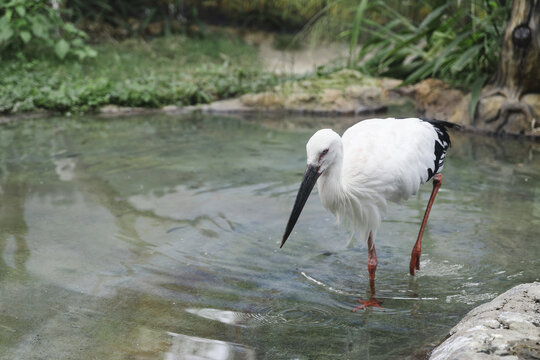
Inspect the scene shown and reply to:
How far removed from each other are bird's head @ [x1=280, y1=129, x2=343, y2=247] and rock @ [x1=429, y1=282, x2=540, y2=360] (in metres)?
1.02

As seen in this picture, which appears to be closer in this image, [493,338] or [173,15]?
[493,338]

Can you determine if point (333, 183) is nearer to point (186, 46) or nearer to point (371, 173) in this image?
point (371, 173)

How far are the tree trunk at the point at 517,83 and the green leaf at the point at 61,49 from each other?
613 cm

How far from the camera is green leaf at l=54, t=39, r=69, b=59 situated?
990cm

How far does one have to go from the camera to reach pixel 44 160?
616 centimetres

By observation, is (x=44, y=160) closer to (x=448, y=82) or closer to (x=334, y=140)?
(x=334, y=140)

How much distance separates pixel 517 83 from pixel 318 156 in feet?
14.9

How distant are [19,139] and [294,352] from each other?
5075 millimetres

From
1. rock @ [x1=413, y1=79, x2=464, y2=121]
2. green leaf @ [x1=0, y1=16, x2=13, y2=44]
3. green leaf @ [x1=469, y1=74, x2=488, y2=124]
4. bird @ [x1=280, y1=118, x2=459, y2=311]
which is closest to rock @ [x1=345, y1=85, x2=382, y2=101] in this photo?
rock @ [x1=413, y1=79, x2=464, y2=121]

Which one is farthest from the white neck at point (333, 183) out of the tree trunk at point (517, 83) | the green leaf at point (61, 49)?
the green leaf at point (61, 49)

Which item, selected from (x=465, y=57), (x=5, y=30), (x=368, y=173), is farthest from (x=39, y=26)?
(x=368, y=173)

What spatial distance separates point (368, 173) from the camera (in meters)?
3.56

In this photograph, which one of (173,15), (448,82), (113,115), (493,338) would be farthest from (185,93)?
(493,338)

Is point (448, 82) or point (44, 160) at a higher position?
point (448, 82)
